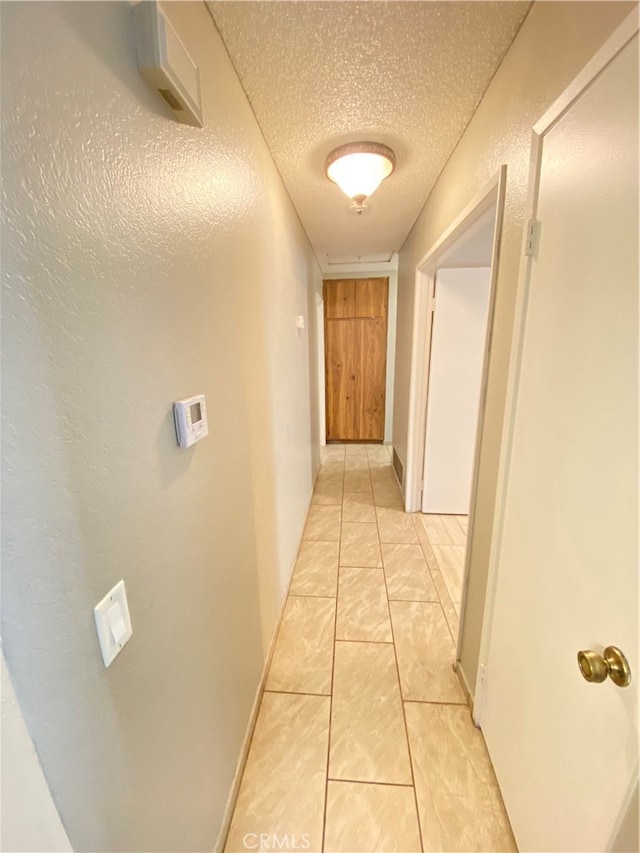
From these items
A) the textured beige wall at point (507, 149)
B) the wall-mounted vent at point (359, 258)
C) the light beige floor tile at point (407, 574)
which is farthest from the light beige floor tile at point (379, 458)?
the textured beige wall at point (507, 149)

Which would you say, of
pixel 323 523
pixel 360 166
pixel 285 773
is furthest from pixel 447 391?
pixel 285 773

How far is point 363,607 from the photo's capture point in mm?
1865

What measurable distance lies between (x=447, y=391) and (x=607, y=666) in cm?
221

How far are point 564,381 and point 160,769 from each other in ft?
4.11

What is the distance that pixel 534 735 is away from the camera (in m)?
0.88

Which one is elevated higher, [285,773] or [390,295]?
[390,295]

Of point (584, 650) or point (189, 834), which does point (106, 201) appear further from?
point (189, 834)

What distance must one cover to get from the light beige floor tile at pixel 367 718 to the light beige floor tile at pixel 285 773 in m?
0.06

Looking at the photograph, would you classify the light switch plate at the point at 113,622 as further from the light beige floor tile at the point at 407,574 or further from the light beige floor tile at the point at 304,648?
the light beige floor tile at the point at 407,574

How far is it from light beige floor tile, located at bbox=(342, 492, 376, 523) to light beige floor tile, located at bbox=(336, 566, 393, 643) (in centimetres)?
68

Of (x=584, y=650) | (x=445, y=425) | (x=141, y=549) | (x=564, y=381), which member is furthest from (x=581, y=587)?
(x=445, y=425)

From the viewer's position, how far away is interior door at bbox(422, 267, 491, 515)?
7.93ft

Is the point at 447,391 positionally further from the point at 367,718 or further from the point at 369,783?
the point at 369,783

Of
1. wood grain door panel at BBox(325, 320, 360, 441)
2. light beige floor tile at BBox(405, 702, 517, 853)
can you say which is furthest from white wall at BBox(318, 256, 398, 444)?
light beige floor tile at BBox(405, 702, 517, 853)
